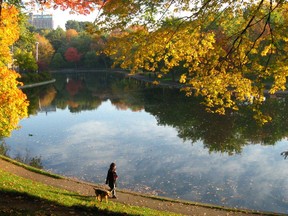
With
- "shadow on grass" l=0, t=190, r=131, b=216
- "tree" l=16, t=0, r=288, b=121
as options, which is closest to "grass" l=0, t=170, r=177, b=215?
"shadow on grass" l=0, t=190, r=131, b=216

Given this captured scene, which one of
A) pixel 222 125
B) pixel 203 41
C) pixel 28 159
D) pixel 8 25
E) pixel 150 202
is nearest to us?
pixel 203 41

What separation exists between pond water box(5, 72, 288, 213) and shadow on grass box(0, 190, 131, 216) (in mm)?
7898

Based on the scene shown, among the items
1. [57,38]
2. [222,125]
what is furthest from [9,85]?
[57,38]

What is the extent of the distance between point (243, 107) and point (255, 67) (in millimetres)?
38496

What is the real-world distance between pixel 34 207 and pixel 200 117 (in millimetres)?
30943

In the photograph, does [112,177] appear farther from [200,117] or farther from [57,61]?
[57,61]

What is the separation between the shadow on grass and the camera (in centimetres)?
1107

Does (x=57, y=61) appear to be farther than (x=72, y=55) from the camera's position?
Yes

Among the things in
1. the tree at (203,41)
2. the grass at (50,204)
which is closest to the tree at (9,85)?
the grass at (50,204)

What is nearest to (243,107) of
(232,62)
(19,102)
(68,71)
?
(19,102)

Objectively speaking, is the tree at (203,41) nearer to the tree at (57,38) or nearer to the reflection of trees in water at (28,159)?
the reflection of trees in water at (28,159)

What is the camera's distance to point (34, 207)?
12.1 m

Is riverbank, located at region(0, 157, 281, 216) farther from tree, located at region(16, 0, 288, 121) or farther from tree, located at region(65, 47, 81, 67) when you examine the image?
tree, located at region(65, 47, 81, 67)

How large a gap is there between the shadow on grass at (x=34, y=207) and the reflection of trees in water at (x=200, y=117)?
17372 millimetres
